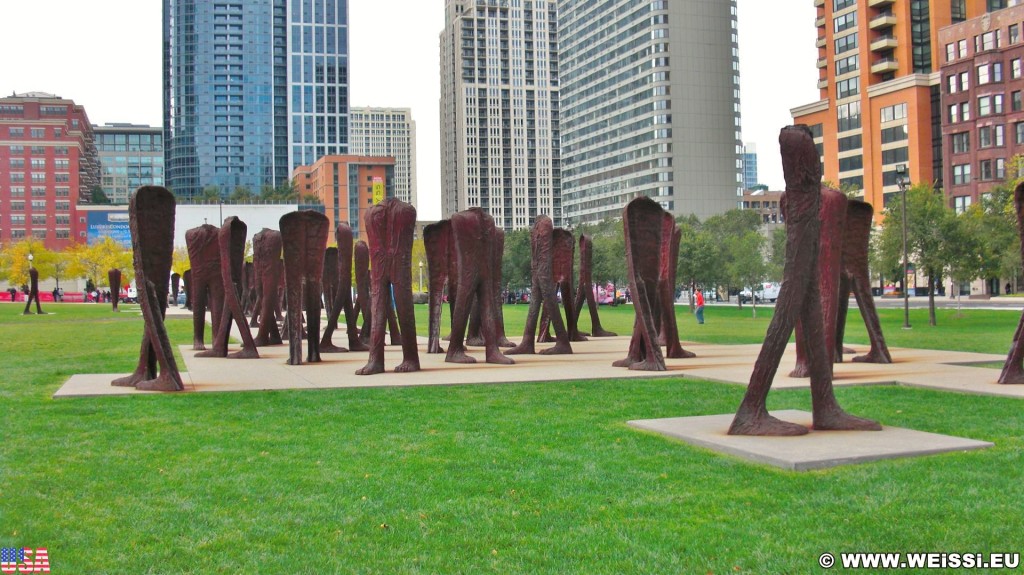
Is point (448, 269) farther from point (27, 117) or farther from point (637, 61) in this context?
point (27, 117)

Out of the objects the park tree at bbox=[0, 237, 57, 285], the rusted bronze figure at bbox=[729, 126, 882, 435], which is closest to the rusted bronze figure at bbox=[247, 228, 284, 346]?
the rusted bronze figure at bbox=[729, 126, 882, 435]

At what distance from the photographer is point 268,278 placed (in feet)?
72.4

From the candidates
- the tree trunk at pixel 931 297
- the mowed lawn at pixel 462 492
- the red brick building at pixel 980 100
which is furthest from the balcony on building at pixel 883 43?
the mowed lawn at pixel 462 492

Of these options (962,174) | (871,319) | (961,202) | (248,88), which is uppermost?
(248,88)

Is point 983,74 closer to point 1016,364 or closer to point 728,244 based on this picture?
point 728,244

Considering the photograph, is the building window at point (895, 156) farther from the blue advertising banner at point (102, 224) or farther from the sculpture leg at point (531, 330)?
the blue advertising banner at point (102, 224)

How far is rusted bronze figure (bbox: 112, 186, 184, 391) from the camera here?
42.7 feet

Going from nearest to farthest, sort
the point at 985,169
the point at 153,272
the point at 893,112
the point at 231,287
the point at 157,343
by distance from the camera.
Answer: the point at 157,343 → the point at 153,272 → the point at 231,287 → the point at 985,169 → the point at 893,112

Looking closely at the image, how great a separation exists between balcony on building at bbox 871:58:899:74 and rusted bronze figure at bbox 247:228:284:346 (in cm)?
7041

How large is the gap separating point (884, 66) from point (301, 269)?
7441cm

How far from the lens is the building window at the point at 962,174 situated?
70938 millimetres

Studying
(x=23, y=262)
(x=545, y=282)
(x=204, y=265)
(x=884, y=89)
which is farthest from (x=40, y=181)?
(x=545, y=282)

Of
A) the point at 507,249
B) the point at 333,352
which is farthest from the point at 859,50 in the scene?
the point at 333,352

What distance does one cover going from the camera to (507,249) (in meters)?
82.1
